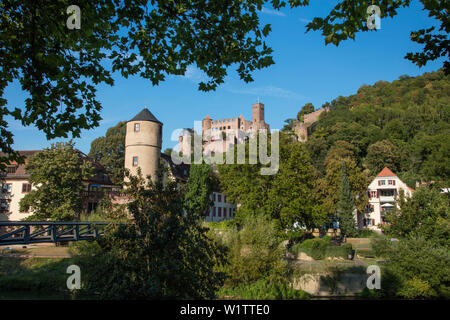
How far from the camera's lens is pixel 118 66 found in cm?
834

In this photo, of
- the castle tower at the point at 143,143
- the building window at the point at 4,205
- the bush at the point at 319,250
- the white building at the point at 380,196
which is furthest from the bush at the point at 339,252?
the building window at the point at 4,205

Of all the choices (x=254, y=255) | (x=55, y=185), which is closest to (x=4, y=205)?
(x=55, y=185)

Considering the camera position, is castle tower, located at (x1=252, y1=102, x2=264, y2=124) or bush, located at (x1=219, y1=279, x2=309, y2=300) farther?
castle tower, located at (x1=252, y1=102, x2=264, y2=124)

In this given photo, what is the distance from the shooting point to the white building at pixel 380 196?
192 ft

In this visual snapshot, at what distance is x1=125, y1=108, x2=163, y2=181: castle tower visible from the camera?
1636 inches

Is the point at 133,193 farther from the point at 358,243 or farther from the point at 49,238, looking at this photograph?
the point at 358,243

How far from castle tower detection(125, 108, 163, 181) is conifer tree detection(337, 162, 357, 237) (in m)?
27.1

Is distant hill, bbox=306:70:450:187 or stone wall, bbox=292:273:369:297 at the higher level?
distant hill, bbox=306:70:450:187

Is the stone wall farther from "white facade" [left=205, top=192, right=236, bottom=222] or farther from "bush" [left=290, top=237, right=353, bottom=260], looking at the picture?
"white facade" [left=205, top=192, right=236, bottom=222]

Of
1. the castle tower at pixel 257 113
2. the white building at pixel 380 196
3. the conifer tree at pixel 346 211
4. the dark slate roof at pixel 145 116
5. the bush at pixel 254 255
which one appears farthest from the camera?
the castle tower at pixel 257 113

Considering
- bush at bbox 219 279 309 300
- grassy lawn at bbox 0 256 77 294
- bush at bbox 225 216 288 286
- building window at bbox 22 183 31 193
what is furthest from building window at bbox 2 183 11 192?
bush at bbox 219 279 309 300

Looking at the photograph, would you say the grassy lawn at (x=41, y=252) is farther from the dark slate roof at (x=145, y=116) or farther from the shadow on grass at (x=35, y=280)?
the dark slate roof at (x=145, y=116)

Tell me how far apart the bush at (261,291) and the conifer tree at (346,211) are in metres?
30.7
